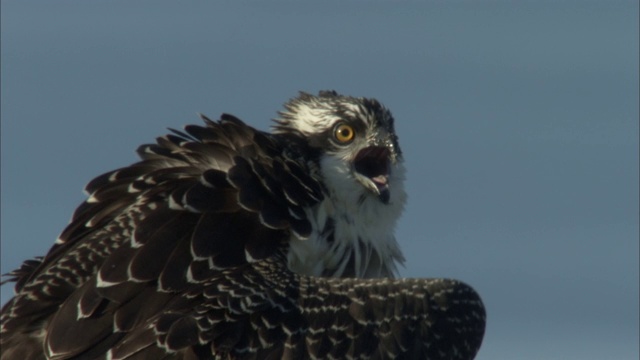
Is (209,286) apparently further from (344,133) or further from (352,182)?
(344,133)

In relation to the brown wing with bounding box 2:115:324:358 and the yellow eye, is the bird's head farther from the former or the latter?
the brown wing with bounding box 2:115:324:358

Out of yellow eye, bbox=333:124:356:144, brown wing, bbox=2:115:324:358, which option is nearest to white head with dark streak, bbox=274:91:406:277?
yellow eye, bbox=333:124:356:144

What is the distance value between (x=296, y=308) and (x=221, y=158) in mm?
1716

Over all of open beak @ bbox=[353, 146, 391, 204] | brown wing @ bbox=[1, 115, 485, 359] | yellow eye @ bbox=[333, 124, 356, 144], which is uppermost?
yellow eye @ bbox=[333, 124, 356, 144]

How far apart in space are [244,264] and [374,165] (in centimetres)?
221

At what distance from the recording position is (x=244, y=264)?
43.0 feet

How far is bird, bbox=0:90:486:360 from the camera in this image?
12.5 meters

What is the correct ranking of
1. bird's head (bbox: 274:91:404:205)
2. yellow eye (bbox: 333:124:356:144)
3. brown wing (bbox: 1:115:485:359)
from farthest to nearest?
yellow eye (bbox: 333:124:356:144) → bird's head (bbox: 274:91:404:205) → brown wing (bbox: 1:115:485:359)

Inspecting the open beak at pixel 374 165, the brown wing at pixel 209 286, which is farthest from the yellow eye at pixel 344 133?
the brown wing at pixel 209 286

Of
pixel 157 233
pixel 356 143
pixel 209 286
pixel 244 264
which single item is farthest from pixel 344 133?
pixel 209 286

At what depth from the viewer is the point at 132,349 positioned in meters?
12.3

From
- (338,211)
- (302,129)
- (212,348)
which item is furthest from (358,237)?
(212,348)

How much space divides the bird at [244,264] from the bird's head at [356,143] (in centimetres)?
1

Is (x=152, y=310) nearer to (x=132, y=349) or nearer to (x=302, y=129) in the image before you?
(x=132, y=349)
